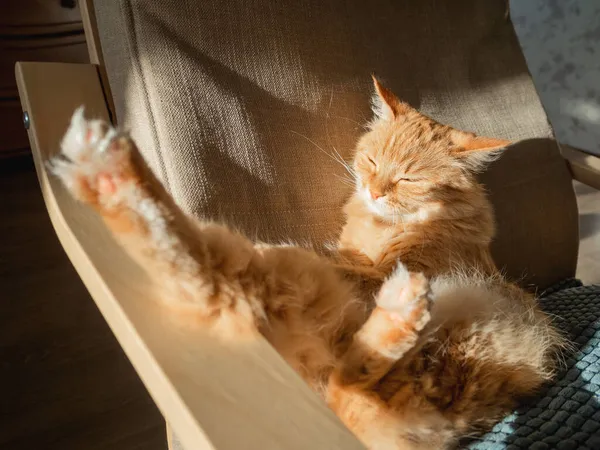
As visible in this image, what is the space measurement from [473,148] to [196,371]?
2.79 ft

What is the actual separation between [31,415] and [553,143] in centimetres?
184

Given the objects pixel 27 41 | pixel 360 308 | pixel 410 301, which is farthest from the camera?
pixel 27 41

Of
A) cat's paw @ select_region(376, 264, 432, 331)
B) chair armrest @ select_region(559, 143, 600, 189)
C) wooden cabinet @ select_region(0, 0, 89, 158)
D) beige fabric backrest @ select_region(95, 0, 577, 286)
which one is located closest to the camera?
cat's paw @ select_region(376, 264, 432, 331)

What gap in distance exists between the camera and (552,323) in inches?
40.5

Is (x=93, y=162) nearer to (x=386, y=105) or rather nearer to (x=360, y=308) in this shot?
(x=360, y=308)

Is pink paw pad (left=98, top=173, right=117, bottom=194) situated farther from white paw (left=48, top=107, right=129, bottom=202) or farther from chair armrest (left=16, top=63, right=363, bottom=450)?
chair armrest (left=16, top=63, right=363, bottom=450)

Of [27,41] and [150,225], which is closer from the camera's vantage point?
[150,225]

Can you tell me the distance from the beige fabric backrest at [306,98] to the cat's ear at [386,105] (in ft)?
0.09

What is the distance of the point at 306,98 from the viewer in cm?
112

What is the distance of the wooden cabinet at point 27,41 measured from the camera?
1.89m

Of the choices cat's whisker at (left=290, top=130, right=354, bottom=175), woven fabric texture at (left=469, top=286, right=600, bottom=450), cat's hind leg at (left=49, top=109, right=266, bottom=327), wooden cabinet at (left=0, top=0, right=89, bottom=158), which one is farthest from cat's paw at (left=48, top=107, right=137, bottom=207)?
wooden cabinet at (left=0, top=0, right=89, bottom=158)

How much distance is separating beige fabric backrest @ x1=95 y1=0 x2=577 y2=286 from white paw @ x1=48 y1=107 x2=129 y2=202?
1.09 feet

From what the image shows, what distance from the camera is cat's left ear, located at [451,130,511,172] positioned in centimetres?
110

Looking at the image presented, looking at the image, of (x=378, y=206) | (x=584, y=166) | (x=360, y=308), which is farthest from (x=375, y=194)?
(x=584, y=166)
